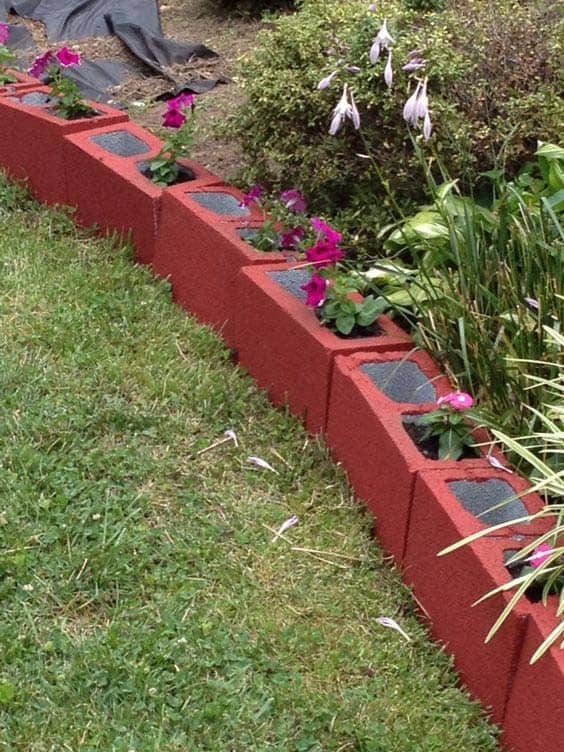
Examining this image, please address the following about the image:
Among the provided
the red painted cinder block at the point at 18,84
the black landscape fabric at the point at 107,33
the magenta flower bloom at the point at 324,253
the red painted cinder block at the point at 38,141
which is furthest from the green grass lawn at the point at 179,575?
the black landscape fabric at the point at 107,33

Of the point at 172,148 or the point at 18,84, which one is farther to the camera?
the point at 18,84

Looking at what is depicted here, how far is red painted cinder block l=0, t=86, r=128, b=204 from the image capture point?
4.84 m

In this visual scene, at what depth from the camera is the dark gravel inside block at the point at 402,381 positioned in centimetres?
325

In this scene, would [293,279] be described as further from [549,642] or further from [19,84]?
[19,84]

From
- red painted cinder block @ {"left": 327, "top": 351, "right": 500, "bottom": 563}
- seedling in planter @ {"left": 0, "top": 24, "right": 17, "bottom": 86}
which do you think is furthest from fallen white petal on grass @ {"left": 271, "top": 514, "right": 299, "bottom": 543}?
seedling in planter @ {"left": 0, "top": 24, "right": 17, "bottom": 86}

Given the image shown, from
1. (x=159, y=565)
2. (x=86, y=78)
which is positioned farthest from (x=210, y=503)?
(x=86, y=78)

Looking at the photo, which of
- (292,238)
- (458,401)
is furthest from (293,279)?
(458,401)

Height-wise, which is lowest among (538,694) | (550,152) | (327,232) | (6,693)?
(6,693)

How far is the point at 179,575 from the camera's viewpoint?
9.82 ft

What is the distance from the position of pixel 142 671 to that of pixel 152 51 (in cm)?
464

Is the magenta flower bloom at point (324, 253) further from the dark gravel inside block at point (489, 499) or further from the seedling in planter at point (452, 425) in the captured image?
the dark gravel inside block at point (489, 499)

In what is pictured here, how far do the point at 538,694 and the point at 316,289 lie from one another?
4.60 feet

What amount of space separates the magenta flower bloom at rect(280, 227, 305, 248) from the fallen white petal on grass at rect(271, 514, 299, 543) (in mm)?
1084

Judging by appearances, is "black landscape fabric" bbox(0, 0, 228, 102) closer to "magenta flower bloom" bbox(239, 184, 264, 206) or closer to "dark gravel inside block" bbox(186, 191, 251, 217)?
"dark gravel inside block" bbox(186, 191, 251, 217)
